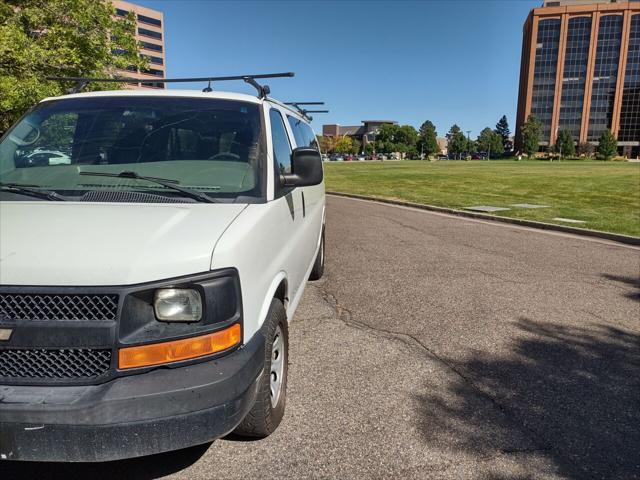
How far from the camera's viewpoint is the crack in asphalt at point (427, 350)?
2.78 meters

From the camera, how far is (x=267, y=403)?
102 inches

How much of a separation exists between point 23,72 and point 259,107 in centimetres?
1043

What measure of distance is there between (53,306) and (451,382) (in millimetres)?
2704

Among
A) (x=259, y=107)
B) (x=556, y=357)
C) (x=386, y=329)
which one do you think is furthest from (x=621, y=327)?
(x=259, y=107)

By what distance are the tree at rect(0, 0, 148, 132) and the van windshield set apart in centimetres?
881

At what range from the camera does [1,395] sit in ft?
6.44

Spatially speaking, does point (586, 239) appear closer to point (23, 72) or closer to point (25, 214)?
point (25, 214)

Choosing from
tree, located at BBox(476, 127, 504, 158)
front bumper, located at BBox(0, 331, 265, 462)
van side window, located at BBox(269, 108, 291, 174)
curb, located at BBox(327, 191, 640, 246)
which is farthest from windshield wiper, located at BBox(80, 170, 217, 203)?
tree, located at BBox(476, 127, 504, 158)

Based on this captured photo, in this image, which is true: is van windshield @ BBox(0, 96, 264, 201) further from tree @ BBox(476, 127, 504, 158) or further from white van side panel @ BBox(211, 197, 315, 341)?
tree @ BBox(476, 127, 504, 158)

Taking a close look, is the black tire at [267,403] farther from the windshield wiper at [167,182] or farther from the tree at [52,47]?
the tree at [52,47]

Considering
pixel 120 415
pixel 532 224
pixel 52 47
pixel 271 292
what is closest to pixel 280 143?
pixel 271 292

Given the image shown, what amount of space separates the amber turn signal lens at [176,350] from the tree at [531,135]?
393 feet

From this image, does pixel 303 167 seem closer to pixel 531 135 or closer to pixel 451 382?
pixel 451 382

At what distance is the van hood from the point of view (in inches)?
77.4
